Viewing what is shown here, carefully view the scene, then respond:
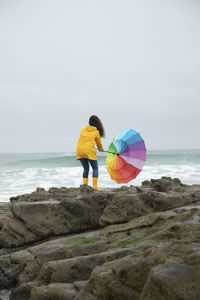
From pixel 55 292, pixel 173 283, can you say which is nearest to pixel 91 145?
pixel 55 292

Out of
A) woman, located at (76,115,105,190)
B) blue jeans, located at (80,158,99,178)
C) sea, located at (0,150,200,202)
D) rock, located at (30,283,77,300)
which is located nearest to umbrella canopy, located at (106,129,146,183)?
woman, located at (76,115,105,190)

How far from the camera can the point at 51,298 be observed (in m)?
2.74

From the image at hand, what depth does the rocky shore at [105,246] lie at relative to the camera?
229 centimetres

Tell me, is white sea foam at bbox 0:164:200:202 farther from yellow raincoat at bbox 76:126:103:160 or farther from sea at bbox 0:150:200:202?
yellow raincoat at bbox 76:126:103:160

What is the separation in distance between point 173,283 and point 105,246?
1.51 meters

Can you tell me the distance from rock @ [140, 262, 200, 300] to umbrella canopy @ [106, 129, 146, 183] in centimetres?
482

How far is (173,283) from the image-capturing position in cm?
200

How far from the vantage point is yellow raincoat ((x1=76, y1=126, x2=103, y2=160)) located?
6465 mm

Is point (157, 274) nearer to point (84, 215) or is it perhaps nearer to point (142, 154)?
point (84, 215)

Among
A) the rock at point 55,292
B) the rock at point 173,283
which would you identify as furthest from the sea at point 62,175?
the rock at point 173,283

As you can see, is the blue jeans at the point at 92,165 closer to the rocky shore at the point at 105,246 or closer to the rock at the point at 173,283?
the rocky shore at the point at 105,246

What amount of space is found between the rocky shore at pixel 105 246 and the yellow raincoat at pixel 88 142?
0.90 m

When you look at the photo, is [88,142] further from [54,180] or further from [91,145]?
[54,180]

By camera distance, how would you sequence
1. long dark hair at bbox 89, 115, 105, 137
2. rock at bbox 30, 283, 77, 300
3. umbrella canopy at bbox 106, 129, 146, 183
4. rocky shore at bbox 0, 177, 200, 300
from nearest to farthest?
rocky shore at bbox 0, 177, 200, 300 → rock at bbox 30, 283, 77, 300 → long dark hair at bbox 89, 115, 105, 137 → umbrella canopy at bbox 106, 129, 146, 183
